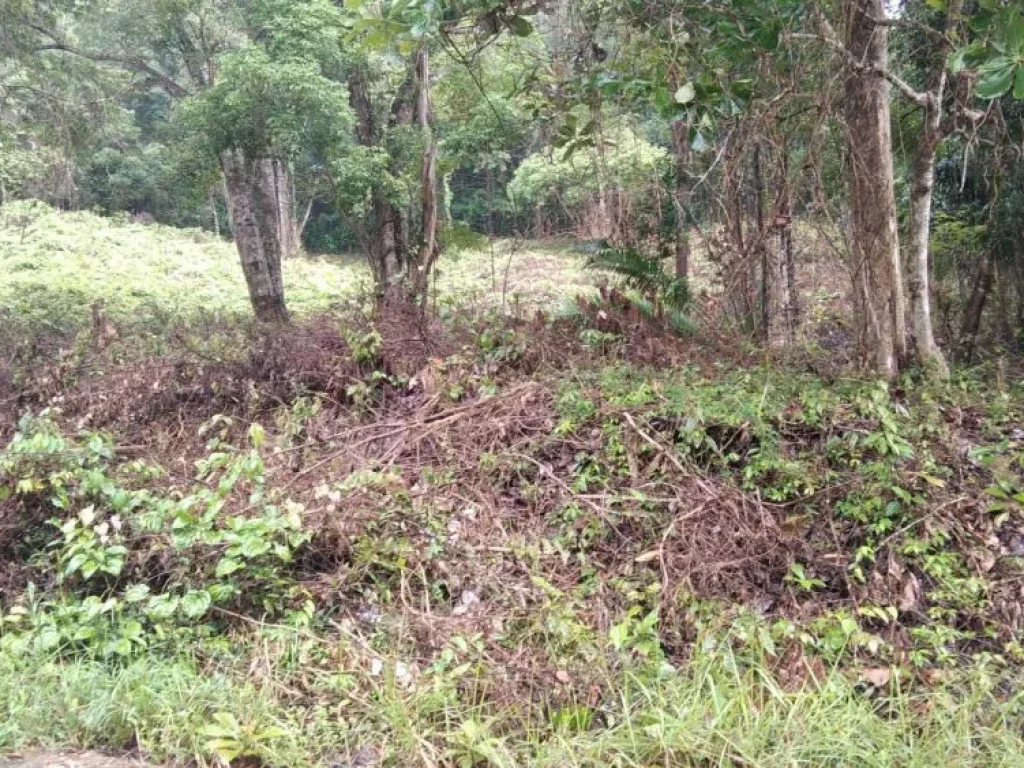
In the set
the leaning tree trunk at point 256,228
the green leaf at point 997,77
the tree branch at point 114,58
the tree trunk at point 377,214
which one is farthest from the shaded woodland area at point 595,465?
the tree branch at point 114,58

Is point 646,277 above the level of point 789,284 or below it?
above

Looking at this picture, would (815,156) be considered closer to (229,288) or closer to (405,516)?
(405,516)

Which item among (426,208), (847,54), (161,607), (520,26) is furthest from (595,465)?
(426,208)

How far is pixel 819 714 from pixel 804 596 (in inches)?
37.6

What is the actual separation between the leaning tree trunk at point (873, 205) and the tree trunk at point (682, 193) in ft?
7.43

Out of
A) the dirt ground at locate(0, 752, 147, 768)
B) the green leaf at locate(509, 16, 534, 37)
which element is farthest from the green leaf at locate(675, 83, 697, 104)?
the dirt ground at locate(0, 752, 147, 768)

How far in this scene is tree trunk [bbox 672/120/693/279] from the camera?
755 cm

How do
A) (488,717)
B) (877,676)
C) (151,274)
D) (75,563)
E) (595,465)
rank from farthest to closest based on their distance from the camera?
(151,274) → (595,465) → (75,563) → (877,676) → (488,717)

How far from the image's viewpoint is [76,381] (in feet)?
20.5

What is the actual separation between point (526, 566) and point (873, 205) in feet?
11.6

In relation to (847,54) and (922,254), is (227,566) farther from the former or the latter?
(922,254)

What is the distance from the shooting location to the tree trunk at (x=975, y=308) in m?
6.82

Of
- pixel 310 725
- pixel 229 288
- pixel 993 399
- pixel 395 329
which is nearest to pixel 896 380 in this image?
pixel 993 399

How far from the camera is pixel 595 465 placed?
14.4ft
